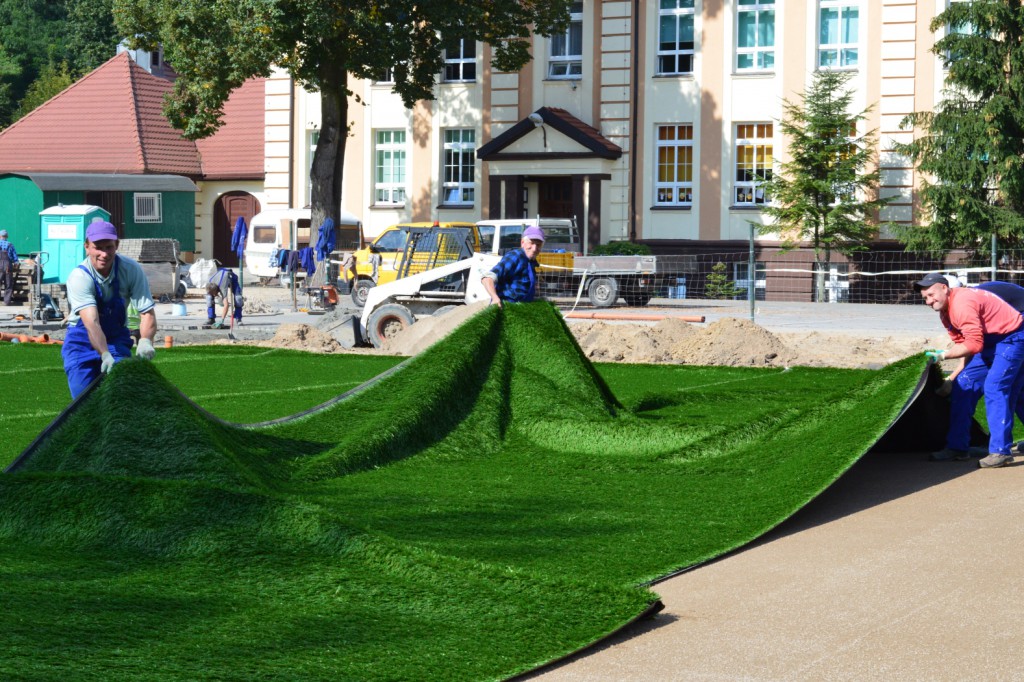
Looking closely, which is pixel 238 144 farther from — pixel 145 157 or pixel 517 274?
pixel 517 274

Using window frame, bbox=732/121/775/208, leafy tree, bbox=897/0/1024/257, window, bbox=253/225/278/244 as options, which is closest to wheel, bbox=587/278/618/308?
leafy tree, bbox=897/0/1024/257

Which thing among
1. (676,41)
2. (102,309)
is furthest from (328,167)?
(102,309)

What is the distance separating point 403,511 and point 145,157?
127ft

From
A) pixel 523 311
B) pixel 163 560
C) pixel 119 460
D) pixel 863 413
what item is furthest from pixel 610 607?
pixel 523 311

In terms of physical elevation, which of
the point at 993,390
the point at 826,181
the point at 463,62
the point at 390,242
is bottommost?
the point at 993,390

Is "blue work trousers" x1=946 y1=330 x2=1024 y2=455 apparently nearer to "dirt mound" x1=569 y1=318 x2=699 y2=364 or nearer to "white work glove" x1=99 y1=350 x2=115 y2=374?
"white work glove" x1=99 y1=350 x2=115 y2=374

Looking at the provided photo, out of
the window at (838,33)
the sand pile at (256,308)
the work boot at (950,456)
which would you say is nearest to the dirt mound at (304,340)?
the sand pile at (256,308)

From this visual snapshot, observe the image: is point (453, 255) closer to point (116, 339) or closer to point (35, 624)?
→ point (116, 339)

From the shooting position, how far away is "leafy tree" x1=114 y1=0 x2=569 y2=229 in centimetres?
3052

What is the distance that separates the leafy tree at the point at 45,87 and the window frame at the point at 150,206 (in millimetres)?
16452

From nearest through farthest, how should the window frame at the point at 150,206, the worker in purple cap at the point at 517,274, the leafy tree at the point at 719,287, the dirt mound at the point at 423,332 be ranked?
the worker in purple cap at the point at 517,274, the dirt mound at the point at 423,332, the leafy tree at the point at 719,287, the window frame at the point at 150,206

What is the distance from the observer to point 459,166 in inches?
1507

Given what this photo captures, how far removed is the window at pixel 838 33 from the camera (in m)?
33.8

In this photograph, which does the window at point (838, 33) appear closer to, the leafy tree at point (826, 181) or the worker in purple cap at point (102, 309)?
the leafy tree at point (826, 181)
